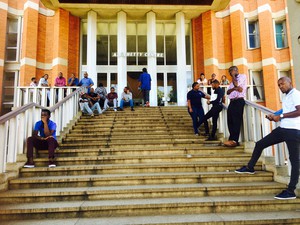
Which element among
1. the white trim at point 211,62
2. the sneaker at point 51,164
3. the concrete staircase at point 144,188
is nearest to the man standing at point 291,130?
the concrete staircase at point 144,188

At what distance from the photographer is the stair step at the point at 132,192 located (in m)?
4.10

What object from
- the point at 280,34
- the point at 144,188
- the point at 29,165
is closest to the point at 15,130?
the point at 29,165

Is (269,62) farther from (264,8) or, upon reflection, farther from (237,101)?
(237,101)

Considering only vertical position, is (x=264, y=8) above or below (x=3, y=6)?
above

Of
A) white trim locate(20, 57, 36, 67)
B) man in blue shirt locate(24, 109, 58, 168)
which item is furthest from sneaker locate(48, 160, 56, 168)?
white trim locate(20, 57, 36, 67)

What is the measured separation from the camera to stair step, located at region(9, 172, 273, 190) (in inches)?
180

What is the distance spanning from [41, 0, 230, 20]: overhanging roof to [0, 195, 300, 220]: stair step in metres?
12.4

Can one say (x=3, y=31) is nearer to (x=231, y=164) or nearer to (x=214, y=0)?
(x=214, y=0)

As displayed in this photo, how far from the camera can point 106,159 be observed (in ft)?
18.3

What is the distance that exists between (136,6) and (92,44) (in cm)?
340

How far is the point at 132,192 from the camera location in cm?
416

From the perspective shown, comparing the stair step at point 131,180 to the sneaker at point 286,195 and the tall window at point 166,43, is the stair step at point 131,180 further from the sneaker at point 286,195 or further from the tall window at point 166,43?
the tall window at point 166,43

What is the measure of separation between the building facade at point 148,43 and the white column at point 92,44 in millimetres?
59

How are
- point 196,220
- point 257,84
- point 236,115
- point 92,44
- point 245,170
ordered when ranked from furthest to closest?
point 257,84, point 92,44, point 236,115, point 245,170, point 196,220
